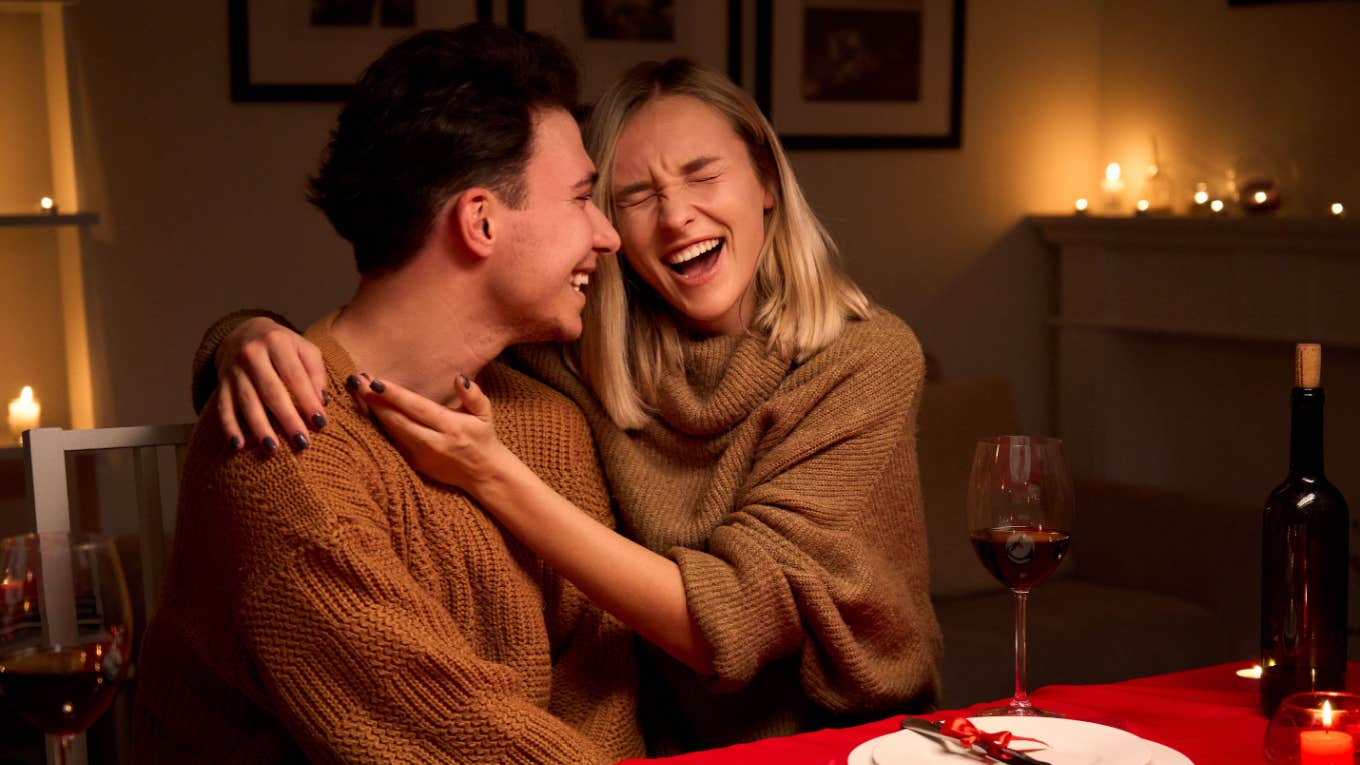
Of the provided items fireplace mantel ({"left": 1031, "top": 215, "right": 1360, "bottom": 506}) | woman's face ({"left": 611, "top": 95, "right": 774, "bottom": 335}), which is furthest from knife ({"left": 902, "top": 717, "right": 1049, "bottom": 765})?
fireplace mantel ({"left": 1031, "top": 215, "right": 1360, "bottom": 506})

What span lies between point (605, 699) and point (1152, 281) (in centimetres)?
299

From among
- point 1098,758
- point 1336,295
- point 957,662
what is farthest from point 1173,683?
point 1336,295

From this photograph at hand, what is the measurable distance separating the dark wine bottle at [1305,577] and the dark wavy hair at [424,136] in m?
0.81

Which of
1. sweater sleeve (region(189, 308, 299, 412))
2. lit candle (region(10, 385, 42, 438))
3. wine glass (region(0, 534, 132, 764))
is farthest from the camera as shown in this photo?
lit candle (region(10, 385, 42, 438))

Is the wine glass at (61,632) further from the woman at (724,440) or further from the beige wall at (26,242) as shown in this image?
the beige wall at (26,242)

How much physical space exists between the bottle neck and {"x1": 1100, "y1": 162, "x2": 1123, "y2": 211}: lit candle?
3330 mm

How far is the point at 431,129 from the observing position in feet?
5.22

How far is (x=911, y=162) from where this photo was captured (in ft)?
14.4

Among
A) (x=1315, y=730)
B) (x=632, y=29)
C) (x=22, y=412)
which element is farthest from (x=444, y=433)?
(x=632, y=29)

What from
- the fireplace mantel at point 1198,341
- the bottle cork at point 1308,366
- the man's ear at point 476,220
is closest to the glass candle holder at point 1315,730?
the bottle cork at point 1308,366

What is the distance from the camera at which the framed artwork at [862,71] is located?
4145 mm

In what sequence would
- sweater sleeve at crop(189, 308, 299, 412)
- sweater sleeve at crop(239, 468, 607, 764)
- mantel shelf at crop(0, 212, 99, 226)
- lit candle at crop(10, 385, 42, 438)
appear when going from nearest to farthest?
sweater sleeve at crop(239, 468, 607, 764), sweater sleeve at crop(189, 308, 299, 412), mantel shelf at crop(0, 212, 99, 226), lit candle at crop(10, 385, 42, 438)

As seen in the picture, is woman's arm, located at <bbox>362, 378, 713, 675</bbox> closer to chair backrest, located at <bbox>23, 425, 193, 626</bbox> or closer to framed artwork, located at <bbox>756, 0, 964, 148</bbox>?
chair backrest, located at <bbox>23, 425, 193, 626</bbox>

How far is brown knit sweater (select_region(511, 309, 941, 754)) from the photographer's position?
5.49 feet
